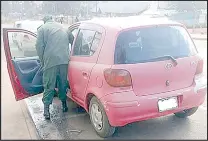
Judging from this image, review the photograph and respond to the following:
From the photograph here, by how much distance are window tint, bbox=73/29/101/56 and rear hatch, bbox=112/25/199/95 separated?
1.65 ft

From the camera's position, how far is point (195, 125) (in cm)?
425

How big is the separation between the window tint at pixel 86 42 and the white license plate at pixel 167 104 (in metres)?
1.16

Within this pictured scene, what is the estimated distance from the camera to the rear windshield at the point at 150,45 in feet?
11.6

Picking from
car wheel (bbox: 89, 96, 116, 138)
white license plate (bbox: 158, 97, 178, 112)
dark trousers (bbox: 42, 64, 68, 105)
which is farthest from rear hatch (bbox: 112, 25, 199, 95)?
dark trousers (bbox: 42, 64, 68, 105)

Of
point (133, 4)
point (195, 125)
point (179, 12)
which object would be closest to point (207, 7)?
point (179, 12)

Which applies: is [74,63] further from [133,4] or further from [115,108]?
[133,4]

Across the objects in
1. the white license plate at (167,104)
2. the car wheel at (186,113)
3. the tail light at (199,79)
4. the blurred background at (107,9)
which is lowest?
the car wheel at (186,113)

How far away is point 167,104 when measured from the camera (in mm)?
3602

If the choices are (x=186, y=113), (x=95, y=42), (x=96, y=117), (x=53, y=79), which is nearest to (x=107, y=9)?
(x=53, y=79)

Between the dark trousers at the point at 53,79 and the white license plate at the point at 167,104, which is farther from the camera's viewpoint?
the dark trousers at the point at 53,79

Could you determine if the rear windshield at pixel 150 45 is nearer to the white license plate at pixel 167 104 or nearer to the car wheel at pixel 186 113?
the white license plate at pixel 167 104

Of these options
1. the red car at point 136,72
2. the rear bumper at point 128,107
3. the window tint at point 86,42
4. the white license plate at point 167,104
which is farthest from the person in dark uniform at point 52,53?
the white license plate at point 167,104

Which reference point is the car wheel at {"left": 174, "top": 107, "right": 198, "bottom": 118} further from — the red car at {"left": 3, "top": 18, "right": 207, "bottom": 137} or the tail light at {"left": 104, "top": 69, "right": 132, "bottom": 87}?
the tail light at {"left": 104, "top": 69, "right": 132, "bottom": 87}

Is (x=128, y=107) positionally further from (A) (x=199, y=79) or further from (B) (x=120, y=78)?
(A) (x=199, y=79)
